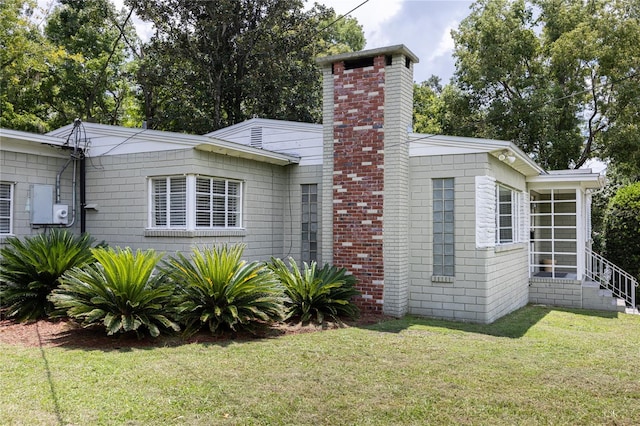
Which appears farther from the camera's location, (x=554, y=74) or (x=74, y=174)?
(x=554, y=74)

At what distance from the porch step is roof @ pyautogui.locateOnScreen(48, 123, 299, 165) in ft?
24.0

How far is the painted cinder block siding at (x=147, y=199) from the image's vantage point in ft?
31.7

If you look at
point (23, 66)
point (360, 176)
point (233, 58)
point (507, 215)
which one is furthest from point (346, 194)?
point (23, 66)

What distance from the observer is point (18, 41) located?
18203 millimetres

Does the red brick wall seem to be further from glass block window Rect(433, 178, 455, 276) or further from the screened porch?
the screened porch

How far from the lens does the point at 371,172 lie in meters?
9.62

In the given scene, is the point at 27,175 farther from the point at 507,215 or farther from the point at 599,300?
the point at 599,300

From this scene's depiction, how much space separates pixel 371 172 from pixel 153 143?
423 centimetres

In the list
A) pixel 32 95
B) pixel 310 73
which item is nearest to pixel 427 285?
pixel 310 73

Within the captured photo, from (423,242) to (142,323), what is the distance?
Result: 16.8 ft

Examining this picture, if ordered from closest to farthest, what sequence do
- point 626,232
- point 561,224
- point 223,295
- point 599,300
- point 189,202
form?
1. point 223,295
2. point 189,202
3. point 599,300
4. point 626,232
5. point 561,224

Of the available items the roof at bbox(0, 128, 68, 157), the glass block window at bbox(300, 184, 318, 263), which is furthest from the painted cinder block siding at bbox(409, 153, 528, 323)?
the roof at bbox(0, 128, 68, 157)

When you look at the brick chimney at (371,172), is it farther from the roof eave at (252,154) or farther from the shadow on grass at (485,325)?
the roof eave at (252,154)

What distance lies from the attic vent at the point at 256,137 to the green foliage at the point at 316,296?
14.3ft
